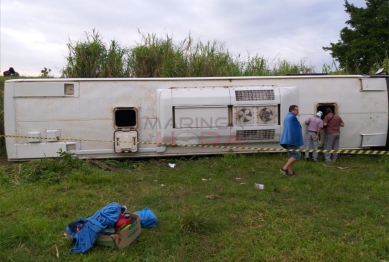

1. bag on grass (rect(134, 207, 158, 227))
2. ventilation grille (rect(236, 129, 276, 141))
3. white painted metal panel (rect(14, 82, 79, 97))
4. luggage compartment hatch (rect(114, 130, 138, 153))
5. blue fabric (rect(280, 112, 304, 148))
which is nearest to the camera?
bag on grass (rect(134, 207, 158, 227))

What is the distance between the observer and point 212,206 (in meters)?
5.34

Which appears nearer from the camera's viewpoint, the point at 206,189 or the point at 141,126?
the point at 206,189

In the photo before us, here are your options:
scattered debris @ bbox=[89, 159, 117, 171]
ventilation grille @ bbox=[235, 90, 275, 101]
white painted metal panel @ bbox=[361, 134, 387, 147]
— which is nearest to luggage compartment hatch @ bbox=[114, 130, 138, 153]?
scattered debris @ bbox=[89, 159, 117, 171]

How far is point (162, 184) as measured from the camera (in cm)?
672

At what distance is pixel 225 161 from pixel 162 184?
2.00 meters

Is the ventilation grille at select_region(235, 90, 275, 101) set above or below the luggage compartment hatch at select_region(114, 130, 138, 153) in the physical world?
above

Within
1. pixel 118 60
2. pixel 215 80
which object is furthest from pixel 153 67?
pixel 215 80

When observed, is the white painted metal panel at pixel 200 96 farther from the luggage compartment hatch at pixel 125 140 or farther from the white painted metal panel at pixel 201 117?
the luggage compartment hatch at pixel 125 140

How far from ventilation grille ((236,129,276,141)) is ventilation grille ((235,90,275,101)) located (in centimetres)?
81

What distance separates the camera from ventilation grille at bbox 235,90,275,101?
8.33m

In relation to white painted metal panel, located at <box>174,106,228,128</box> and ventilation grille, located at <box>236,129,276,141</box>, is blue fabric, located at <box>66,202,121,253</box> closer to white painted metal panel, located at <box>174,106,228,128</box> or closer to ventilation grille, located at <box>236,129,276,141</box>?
white painted metal panel, located at <box>174,106,228,128</box>

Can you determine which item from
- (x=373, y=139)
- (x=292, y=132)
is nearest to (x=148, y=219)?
(x=292, y=132)

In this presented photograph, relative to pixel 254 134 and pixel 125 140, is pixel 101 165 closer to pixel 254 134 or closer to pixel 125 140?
pixel 125 140

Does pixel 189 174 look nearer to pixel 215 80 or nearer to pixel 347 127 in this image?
pixel 215 80
